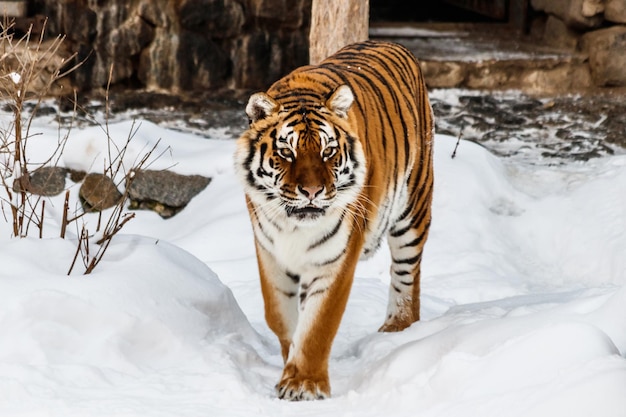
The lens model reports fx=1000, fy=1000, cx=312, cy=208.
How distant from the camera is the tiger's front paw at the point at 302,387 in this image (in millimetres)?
3467

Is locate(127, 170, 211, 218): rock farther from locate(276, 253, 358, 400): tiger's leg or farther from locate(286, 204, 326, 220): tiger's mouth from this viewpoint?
locate(286, 204, 326, 220): tiger's mouth

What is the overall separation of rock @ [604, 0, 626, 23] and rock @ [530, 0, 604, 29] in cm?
13

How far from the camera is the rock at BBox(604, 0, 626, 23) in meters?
9.05

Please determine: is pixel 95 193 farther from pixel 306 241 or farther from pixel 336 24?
pixel 306 241

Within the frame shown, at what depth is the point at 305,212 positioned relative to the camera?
10.9ft

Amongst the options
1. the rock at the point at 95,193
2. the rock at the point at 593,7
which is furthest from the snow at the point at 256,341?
the rock at the point at 593,7

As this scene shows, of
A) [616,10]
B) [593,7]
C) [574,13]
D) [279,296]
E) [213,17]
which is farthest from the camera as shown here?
[574,13]

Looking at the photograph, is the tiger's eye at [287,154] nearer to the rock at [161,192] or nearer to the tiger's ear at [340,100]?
the tiger's ear at [340,100]

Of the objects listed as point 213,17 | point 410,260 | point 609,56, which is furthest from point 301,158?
point 609,56

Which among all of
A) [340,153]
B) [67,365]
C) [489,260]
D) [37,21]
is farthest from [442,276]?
[37,21]

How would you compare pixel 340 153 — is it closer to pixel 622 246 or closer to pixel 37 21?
pixel 622 246

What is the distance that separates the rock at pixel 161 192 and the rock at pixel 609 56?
14.3ft

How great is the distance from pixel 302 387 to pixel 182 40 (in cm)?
589

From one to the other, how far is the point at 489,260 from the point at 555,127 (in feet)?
8.67
